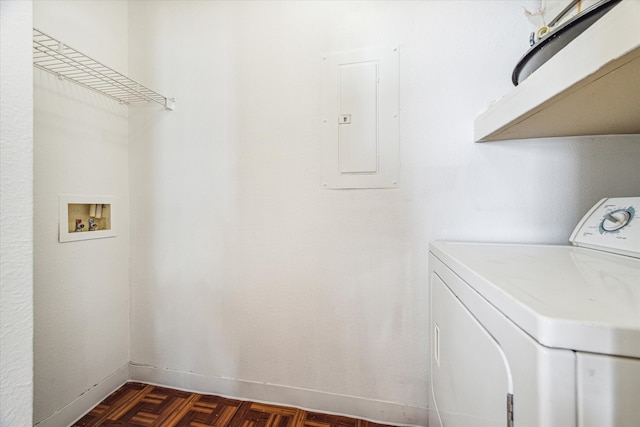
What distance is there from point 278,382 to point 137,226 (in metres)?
1.20

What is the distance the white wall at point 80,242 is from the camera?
1064 mm

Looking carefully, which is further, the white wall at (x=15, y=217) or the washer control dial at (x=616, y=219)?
the washer control dial at (x=616, y=219)

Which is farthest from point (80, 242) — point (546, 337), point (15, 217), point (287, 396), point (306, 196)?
point (546, 337)

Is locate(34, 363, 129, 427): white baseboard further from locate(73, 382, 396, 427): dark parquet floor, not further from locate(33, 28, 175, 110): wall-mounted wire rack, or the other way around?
locate(33, 28, 175, 110): wall-mounted wire rack

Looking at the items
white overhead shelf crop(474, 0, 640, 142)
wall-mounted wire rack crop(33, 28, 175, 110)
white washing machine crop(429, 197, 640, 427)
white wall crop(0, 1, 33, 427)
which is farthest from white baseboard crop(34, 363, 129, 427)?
white overhead shelf crop(474, 0, 640, 142)

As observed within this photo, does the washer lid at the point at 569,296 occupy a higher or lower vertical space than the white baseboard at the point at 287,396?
higher

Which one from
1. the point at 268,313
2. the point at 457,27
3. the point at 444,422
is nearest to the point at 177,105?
the point at 268,313

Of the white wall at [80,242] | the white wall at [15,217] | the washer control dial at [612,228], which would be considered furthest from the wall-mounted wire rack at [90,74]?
the washer control dial at [612,228]

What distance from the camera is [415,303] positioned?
1133 millimetres

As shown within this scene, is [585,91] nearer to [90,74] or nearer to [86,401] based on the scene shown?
[90,74]

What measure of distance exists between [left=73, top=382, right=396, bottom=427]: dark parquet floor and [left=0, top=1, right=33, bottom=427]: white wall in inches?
27.7

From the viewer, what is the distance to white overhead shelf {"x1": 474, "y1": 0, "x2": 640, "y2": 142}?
41 cm

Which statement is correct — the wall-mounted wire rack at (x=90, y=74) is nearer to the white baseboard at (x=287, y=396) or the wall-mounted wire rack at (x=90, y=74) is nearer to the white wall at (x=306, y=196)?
the white wall at (x=306, y=196)

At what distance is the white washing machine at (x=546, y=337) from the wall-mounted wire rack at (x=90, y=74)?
1.58m
